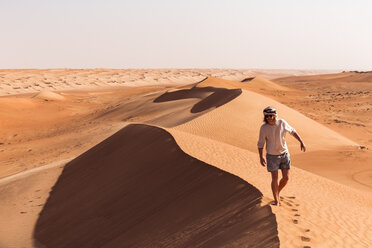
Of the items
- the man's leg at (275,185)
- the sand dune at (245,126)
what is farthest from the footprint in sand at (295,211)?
the sand dune at (245,126)

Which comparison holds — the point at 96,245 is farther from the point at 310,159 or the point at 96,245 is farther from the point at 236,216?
the point at 310,159

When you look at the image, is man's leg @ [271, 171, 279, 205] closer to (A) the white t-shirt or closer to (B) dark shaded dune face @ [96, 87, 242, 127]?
(A) the white t-shirt

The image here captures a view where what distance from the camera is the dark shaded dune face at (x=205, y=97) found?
2461 centimetres

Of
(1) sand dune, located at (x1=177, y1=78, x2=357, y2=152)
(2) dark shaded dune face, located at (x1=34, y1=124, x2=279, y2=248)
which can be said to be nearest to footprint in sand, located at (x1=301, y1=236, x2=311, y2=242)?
(2) dark shaded dune face, located at (x1=34, y1=124, x2=279, y2=248)

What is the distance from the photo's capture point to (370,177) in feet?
42.5

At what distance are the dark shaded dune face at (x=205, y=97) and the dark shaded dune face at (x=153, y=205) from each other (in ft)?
37.9

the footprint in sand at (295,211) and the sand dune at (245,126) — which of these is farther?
the sand dune at (245,126)

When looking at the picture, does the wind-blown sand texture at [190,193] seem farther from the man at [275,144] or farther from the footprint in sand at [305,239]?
the man at [275,144]

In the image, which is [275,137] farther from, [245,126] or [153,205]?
[245,126]

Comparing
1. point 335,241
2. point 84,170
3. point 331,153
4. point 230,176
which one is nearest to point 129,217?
point 230,176

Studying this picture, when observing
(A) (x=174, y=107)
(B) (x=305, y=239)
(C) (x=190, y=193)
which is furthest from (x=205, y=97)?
(B) (x=305, y=239)

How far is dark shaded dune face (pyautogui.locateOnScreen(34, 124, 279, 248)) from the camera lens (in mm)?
6248

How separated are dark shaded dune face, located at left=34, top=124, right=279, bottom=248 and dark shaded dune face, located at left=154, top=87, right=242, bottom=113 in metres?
11.5

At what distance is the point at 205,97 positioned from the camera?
2988cm
